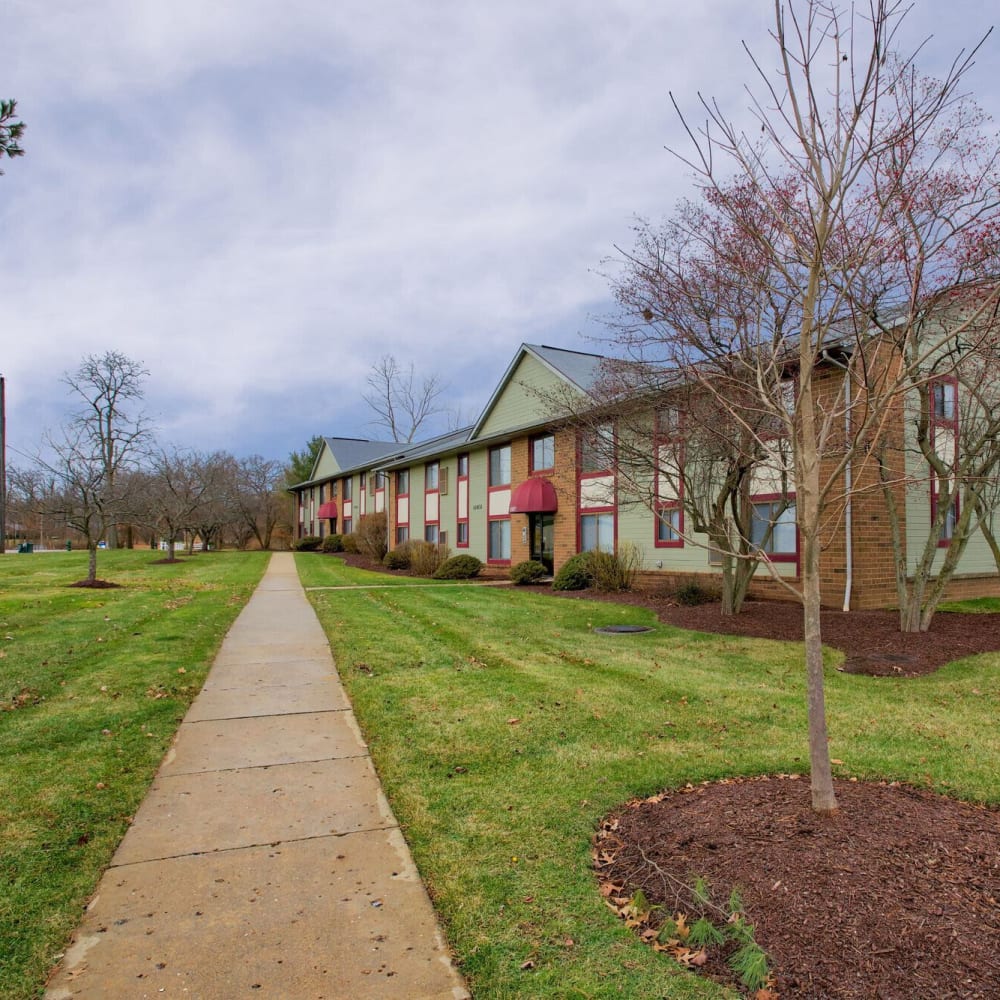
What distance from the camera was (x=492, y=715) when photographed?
5758mm

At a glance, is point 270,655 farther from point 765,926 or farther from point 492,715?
point 765,926

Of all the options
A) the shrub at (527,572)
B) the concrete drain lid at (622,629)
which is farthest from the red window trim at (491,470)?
the concrete drain lid at (622,629)

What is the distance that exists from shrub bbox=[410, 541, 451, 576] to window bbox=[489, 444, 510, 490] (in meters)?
3.03

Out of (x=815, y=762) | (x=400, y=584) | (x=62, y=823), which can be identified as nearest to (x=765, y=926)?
(x=815, y=762)

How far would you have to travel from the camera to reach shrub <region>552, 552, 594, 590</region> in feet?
57.8

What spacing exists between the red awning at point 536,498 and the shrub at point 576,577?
298cm

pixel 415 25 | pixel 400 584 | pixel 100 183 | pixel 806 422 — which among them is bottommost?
pixel 400 584

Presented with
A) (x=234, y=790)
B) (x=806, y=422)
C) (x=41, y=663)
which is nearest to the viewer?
(x=806, y=422)

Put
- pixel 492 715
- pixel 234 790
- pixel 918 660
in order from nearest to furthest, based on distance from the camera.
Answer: pixel 234 790
pixel 492 715
pixel 918 660

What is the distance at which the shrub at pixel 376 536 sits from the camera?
31.1 m

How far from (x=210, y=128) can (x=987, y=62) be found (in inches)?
411

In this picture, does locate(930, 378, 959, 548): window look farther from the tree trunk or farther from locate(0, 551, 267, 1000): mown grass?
locate(0, 551, 267, 1000): mown grass

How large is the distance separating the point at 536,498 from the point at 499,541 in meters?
4.24

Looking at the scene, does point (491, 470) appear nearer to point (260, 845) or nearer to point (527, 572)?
point (527, 572)
